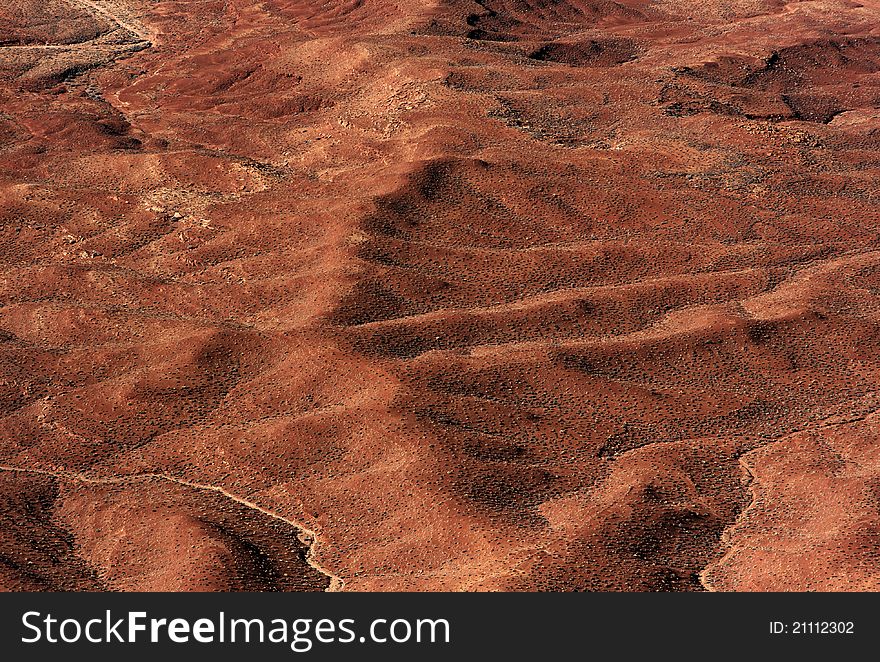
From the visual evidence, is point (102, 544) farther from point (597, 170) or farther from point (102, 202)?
point (597, 170)

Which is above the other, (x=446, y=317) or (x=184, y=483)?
(x=446, y=317)

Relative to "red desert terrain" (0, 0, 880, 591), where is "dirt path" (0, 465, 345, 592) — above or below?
below

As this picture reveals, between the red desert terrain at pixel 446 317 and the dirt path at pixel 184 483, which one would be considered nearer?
the red desert terrain at pixel 446 317

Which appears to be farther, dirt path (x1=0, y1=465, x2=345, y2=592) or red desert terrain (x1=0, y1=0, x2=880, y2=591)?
dirt path (x1=0, y1=465, x2=345, y2=592)

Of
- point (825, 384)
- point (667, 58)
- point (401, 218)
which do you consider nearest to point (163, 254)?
point (401, 218)

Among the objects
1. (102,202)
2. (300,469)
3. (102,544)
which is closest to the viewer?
(102,544)

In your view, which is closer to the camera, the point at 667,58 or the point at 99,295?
the point at 99,295

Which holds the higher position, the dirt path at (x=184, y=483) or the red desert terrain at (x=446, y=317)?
the red desert terrain at (x=446, y=317)

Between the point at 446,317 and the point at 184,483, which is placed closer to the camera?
the point at 184,483
